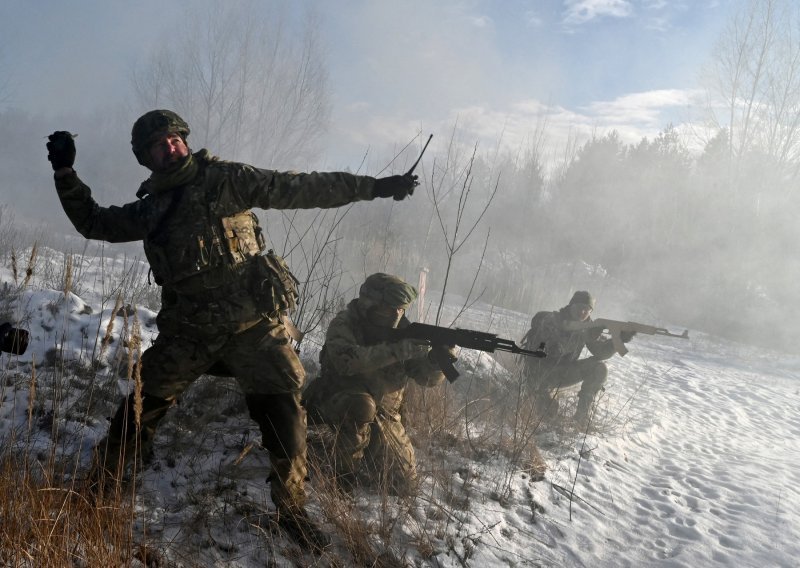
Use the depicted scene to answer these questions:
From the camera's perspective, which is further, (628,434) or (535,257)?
(535,257)

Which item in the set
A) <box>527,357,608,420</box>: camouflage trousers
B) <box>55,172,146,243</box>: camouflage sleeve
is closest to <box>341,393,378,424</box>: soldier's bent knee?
<box>55,172,146,243</box>: camouflage sleeve

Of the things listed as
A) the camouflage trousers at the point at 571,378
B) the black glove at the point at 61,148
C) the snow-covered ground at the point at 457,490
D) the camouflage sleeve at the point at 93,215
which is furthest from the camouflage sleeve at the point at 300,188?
the camouflage trousers at the point at 571,378

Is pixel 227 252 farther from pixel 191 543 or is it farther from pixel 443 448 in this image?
pixel 443 448

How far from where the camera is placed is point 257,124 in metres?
22.1

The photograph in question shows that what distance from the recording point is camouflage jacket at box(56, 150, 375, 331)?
6.24 ft

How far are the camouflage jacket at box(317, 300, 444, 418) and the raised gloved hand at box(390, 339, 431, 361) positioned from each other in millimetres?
28

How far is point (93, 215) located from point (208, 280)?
0.56m

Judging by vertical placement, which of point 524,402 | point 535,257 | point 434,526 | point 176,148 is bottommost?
point 434,526

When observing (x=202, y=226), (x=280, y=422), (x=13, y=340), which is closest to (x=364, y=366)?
(x=280, y=422)

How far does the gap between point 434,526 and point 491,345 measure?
951 mm

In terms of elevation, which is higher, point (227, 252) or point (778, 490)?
point (227, 252)

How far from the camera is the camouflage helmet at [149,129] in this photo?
1858mm

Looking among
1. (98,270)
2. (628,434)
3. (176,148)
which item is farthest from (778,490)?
(98,270)

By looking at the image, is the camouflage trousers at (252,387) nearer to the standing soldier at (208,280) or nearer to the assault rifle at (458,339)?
the standing soldier at (208,280)
